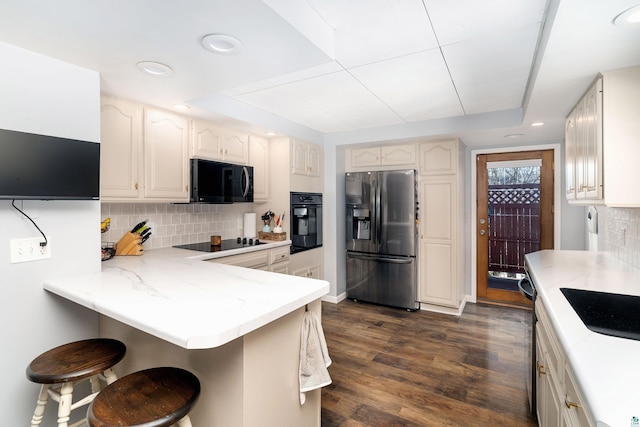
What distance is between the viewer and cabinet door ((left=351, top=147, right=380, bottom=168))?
4254mm

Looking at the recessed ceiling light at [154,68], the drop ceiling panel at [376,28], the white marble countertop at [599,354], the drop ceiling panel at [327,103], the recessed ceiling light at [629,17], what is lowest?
the white marble countertop at [599,354]

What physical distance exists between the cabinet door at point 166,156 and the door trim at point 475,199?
3.64 meters

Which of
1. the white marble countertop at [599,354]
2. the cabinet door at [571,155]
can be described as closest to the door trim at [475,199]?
the cabinet door at [571,155]

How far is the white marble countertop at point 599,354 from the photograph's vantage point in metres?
0.73

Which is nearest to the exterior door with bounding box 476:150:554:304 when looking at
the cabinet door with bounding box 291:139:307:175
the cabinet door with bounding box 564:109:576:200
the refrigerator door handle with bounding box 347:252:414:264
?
the refrigerator door handle with bounding box 347:252:414:264

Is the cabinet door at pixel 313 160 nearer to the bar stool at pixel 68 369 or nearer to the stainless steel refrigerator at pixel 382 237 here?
the stainless steel refrigerator at pixel 382 237

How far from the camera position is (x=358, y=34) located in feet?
6.08

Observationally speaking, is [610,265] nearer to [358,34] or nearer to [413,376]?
[413,376]

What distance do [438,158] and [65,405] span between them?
3891 mm

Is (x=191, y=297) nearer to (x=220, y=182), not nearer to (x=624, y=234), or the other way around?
(x=220, y=182)

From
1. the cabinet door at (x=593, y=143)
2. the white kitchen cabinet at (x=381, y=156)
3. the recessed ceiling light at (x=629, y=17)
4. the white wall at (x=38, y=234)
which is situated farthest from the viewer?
the white kitchen cabinet at (x=381, y=156)

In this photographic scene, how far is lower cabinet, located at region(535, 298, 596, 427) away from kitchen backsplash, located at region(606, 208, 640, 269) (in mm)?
978

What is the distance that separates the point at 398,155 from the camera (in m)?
4.11

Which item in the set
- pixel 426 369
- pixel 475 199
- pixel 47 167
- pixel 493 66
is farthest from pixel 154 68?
pixel 475 199
